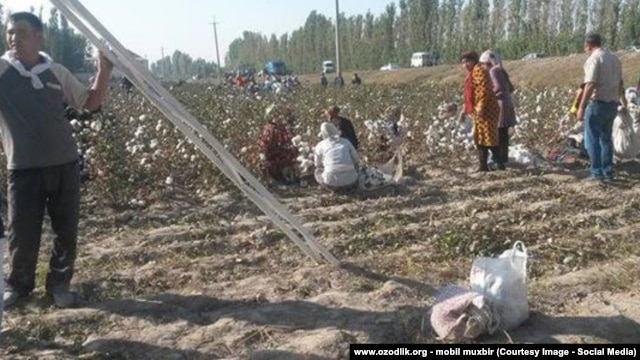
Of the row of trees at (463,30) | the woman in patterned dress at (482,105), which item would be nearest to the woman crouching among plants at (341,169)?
the woman in patterned dress at (482,105)

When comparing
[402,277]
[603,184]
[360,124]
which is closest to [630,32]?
[360,124]

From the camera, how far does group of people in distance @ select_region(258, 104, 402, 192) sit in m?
7.14

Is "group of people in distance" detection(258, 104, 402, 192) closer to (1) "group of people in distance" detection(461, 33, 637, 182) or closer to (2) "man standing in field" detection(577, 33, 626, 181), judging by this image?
(1) "group of people in distance" detection(461, 33, 637, 182)

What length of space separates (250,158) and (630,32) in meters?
42.1

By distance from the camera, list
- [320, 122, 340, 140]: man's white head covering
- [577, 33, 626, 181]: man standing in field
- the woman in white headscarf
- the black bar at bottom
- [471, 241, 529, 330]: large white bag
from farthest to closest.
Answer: [320, 122, 340, 140]: man's white head covering
the woman in white headscarf
[577, 33, 626, 181]: man standing in field
[471, 241, 529, 330]: large white bag
the black bar at bottom

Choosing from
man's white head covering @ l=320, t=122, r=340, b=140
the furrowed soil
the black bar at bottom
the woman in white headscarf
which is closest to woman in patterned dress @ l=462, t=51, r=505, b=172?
the furrowed soil

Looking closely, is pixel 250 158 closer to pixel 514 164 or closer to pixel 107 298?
pixel 514 164

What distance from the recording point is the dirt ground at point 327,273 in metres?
3.59

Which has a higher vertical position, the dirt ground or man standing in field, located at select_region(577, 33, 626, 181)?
man standing in field, located at select_region(577, 33, 626, 181)

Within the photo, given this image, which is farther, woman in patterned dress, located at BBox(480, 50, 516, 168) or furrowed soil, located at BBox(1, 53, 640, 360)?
woman in patterned dress, located at BBox(480, 50, 516, 168)

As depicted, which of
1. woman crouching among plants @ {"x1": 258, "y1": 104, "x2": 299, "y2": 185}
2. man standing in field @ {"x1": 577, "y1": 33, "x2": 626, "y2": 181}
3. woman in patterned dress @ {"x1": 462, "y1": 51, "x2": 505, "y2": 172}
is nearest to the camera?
man standing in field @ {"x1": 577, "y1": 33, "x2": 626, "y2": 181}

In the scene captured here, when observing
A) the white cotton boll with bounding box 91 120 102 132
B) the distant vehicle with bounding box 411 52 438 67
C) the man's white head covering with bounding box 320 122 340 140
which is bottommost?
the man's white head covering with bounding box 320 122 340 140

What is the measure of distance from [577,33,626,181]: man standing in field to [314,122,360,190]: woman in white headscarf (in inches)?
91.2

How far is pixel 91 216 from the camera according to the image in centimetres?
676
